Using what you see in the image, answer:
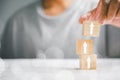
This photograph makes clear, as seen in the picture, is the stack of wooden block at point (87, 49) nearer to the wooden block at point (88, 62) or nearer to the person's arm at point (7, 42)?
the wooden block at point (88, 62)

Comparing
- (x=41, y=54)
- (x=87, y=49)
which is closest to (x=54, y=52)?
(x=41, y=54)

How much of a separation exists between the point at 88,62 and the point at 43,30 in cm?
143

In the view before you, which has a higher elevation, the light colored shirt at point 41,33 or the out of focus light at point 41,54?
the light colored shirt at point 41,33

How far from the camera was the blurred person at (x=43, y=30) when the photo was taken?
420 cm

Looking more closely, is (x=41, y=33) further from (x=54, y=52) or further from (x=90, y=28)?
(x=90, y=28)

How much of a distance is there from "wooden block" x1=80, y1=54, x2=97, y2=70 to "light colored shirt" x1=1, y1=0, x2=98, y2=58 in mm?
1340

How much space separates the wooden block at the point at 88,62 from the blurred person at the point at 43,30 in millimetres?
1340

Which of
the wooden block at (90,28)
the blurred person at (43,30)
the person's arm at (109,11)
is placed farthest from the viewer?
the blurred person at (43,30)

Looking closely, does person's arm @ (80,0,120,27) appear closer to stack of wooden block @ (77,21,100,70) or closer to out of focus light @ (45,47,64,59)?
stack of wooden block @ (77,21,100,70)

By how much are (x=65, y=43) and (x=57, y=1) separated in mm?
591

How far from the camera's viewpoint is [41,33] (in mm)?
4188

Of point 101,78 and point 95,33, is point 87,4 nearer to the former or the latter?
point 95,33

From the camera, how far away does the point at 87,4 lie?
167 inches

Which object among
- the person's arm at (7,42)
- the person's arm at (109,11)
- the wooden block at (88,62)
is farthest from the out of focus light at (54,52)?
the person's arm at (109,11)
